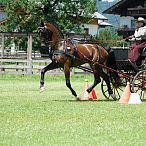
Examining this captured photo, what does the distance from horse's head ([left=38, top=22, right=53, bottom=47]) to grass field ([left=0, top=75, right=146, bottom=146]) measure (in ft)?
6.27

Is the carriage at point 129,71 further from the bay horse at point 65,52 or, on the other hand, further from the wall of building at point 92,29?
the wall of building at point 92,29

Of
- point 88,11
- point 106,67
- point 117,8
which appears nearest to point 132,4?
point 117,8

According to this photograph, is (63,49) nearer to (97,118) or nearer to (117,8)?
(97,118)

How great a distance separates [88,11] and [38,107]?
48.3m

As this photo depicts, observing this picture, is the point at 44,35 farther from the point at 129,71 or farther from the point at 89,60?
the point at 129,71

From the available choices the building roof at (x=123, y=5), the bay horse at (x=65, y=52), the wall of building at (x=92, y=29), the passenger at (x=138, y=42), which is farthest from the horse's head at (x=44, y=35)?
the wall of building at (x=92, y=29)

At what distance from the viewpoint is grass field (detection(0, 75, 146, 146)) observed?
9266mm

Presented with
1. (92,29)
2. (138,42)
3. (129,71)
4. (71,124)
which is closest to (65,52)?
(138,42)

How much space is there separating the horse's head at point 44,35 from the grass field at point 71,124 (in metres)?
1.91

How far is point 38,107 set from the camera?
14.5 m

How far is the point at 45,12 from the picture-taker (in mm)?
61750

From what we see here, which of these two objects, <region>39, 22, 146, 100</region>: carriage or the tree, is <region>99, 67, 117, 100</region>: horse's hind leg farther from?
the tree

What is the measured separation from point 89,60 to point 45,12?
44.8 metres

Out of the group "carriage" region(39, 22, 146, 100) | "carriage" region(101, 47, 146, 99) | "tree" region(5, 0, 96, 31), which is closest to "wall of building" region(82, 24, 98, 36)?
"tree" region(5, 0, 96, 31)
